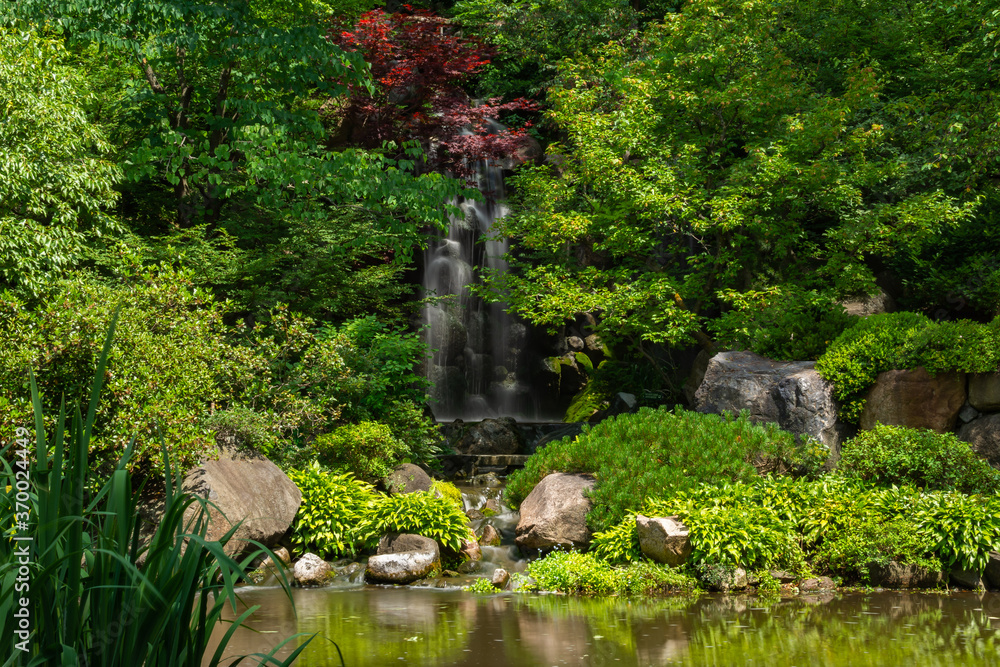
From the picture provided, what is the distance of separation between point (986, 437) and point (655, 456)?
4.31 meters

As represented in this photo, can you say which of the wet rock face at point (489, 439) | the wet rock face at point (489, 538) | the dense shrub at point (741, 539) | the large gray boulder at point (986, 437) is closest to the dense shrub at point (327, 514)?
the wet rock face at point (489, 538)

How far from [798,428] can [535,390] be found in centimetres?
914

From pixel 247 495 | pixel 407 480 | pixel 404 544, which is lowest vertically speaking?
pixel 404 544

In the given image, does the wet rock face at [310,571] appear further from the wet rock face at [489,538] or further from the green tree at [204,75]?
the green tree at [204,75]

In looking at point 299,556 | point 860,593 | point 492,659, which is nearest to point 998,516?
point 860,593

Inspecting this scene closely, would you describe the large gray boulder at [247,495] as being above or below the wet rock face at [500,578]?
above

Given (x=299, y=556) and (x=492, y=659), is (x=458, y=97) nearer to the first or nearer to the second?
(x=299, y=556)

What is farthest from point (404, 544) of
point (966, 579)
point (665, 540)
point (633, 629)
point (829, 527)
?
point (966, 579)

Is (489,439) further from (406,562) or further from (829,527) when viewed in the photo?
(829,527)

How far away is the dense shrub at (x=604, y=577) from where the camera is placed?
26.7ft

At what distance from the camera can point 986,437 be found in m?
10.1

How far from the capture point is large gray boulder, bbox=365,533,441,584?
898 centimetres

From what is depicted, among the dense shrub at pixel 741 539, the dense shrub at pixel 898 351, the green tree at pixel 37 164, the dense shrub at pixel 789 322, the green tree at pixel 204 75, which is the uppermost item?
the green tree at pixel 204 75

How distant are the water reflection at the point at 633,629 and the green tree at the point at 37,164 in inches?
182
